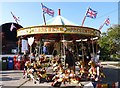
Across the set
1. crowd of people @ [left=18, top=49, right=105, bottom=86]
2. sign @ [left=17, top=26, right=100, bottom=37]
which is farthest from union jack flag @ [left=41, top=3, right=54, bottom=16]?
crowd of people @ [left=18, top=49, right=105, bottom=86]

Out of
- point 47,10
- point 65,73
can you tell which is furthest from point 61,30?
point 47,10

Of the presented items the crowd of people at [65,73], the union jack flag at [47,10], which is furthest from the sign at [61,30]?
the union jack flag at [47,10]

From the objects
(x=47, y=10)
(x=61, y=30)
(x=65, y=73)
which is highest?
(x=47, y=10)

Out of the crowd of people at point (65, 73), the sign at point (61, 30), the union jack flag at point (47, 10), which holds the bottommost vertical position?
the crowd of people at point (65, 73)

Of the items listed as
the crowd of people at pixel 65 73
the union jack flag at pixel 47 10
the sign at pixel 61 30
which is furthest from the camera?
the union jack flag at pixel 47 10

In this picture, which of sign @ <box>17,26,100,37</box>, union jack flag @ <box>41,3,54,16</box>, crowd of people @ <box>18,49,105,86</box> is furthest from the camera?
union jack flag @ <box>41,3,54,16</box>

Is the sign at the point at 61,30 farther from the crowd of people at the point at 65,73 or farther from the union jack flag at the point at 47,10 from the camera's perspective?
the union jack flag at the point at 47,10

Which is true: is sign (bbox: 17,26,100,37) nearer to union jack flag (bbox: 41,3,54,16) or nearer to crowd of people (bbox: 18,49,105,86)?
crowd of people (bbox: 18,49,105,86)

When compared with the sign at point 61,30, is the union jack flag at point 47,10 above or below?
above

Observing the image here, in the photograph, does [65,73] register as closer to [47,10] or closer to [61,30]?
[61,30]

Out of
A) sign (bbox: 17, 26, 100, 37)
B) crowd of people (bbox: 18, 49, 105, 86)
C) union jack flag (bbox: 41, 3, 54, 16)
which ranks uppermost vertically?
union jack flag (bbox: 41, 3, 54, 16)

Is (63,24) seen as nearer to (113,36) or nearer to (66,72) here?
(66,72)

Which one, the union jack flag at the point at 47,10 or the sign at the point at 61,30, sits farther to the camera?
the union jack flag at the point at 47,10

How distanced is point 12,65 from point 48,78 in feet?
34.8
